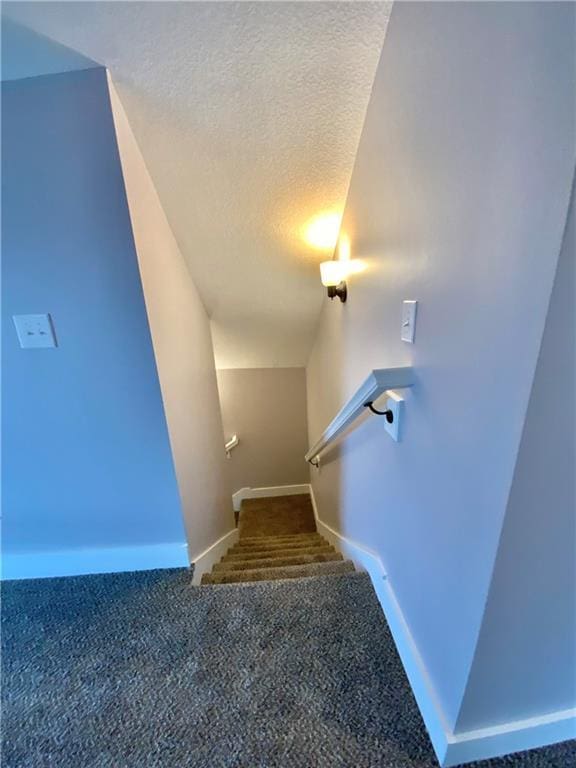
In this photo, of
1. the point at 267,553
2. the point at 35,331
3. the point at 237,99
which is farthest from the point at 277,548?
the point at 237,99

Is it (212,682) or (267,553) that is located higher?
(212,682)

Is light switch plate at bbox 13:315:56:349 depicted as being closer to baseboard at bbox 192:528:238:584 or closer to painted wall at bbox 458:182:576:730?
baseboard at bbox 192:528:238:584

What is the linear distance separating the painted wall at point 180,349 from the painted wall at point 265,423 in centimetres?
165

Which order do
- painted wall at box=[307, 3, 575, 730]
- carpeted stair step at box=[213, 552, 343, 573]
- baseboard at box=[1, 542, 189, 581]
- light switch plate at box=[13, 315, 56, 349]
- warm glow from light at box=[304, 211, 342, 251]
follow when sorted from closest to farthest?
painted wall at box=[307, 3, 575, 730], light switch plate at box=[13, 315, 56, 349], baseboard at box=[1, 542, 189, 581], warm glow from light at box=[304, 211, 342, 251], carpeted stair step at box=[213, 552, 343, 573]

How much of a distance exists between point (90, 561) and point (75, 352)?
957 mm

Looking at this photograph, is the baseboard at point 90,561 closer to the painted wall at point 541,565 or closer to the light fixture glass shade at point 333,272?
the painted wall at point 541,565

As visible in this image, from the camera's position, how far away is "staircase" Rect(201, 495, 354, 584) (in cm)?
148

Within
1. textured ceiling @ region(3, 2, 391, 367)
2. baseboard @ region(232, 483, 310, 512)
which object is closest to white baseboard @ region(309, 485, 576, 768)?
textured ceiling @ region(3, 2, 391, 367)

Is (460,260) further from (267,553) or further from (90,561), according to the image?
(267,553)

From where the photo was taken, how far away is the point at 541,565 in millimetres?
542

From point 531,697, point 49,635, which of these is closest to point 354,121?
point 531,697

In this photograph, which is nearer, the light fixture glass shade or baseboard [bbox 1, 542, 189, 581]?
baseboard [bbox 1, 542, 189, 581]

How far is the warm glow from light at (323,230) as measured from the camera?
160cm

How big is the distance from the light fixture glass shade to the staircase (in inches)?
57.2
